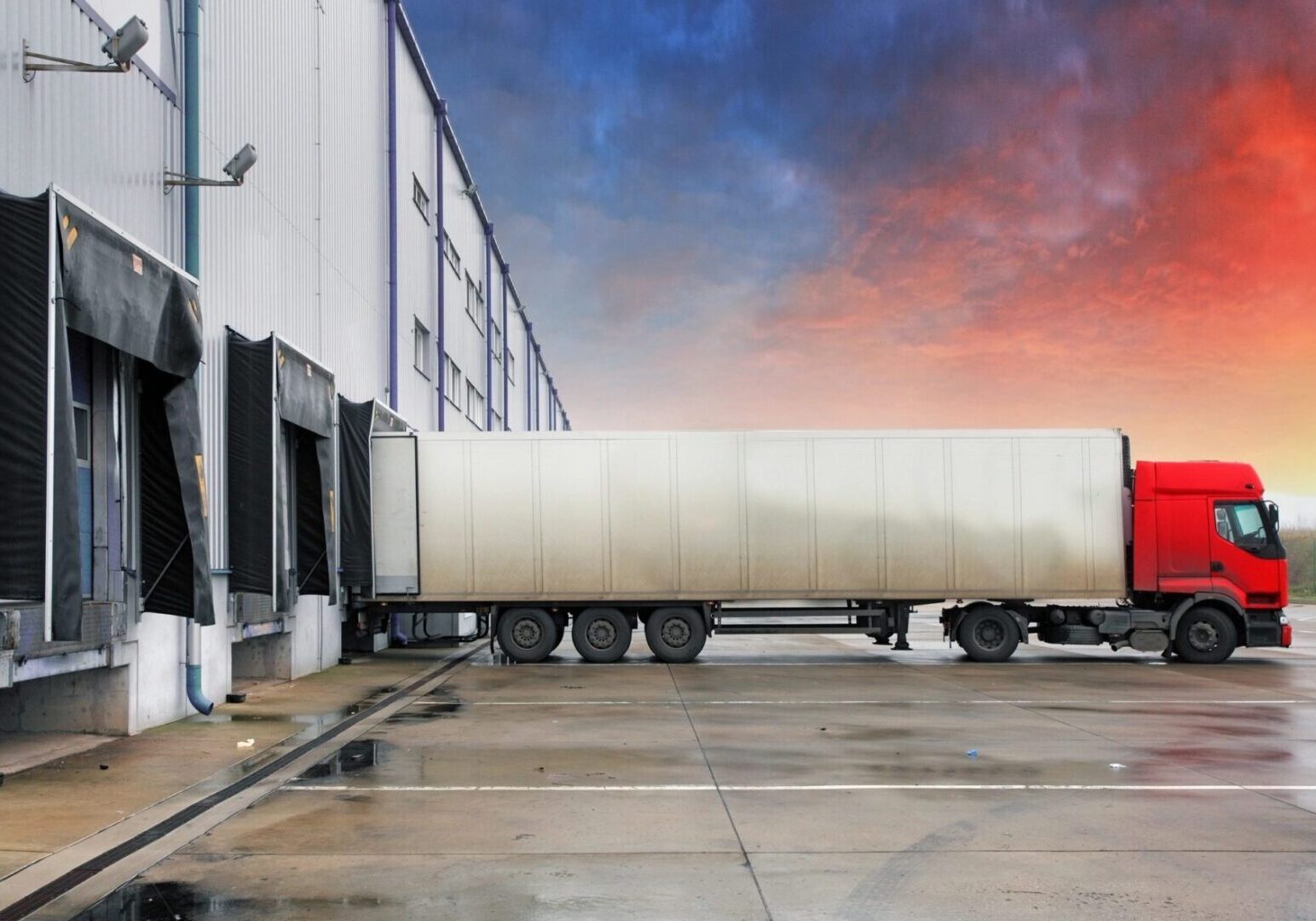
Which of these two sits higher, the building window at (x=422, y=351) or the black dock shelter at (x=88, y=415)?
the building window at (x=422, y=351)

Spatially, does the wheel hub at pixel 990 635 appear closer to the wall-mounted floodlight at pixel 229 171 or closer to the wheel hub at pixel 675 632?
the wheel hub at pixel 675 632

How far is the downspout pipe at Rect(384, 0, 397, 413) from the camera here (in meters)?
24.2

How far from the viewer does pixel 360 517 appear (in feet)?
63.1

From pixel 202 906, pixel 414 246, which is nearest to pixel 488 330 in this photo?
pixel 414 246

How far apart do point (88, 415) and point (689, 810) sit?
259 inches

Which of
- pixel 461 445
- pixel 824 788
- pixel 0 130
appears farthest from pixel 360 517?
pixel 824 788

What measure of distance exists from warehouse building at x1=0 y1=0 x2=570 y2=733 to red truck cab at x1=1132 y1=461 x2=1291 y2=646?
1262 centimetres

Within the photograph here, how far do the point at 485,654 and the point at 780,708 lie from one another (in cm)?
1031

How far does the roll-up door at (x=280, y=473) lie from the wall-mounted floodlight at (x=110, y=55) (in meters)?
4.62

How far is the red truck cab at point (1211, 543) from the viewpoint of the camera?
19891mm

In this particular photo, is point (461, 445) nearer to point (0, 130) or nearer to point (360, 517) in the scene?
point (360, 517)

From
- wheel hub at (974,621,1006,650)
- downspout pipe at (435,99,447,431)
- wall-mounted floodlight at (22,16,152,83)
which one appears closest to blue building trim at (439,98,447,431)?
downspout pipe at (435,99,447,431)

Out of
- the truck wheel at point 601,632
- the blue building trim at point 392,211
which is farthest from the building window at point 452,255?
the truck wheel at point 601,632

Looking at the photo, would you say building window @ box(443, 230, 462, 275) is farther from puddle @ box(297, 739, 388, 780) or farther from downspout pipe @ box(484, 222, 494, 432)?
puddle @ box(297, 739, 388, 780)
